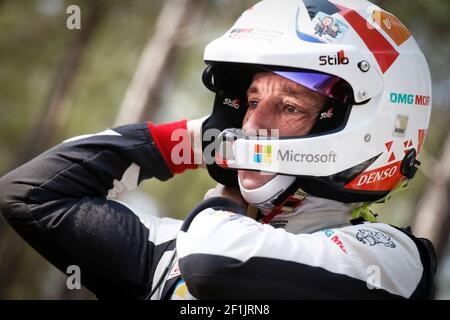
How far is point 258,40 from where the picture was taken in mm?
2461

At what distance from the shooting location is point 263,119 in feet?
8.20

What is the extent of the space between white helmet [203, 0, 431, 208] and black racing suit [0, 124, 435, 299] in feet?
0.70

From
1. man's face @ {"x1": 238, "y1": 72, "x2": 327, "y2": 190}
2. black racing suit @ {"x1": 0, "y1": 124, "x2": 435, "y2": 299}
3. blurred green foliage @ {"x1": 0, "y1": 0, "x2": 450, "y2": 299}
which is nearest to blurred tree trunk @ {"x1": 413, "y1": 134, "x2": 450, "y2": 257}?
blurred green foliage @ {"x1": 0, "y1": 0, "x2": 450, "y2": 299}

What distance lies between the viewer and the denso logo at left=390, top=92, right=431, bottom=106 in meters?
2.48

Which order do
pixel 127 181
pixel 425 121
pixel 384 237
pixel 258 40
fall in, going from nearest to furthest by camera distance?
pixel 384 237
pixel 258 40
pixel 425 121
pixel 127 181

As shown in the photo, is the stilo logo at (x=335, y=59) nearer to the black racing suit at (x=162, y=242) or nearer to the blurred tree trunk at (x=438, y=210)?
the black racing suit at (x=162, y=242)

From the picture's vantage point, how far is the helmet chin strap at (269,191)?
2441 millimetres

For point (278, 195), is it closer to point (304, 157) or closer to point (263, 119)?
point (304, 157)

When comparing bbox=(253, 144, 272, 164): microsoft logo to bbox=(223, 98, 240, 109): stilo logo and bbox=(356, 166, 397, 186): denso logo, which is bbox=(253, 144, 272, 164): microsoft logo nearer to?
bbox=(356, 166, 397, 186): denso logo

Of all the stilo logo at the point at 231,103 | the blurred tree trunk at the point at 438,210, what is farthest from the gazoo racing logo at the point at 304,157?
the blurred tree trunk at the point at 438,210

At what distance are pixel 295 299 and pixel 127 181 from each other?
109cm
